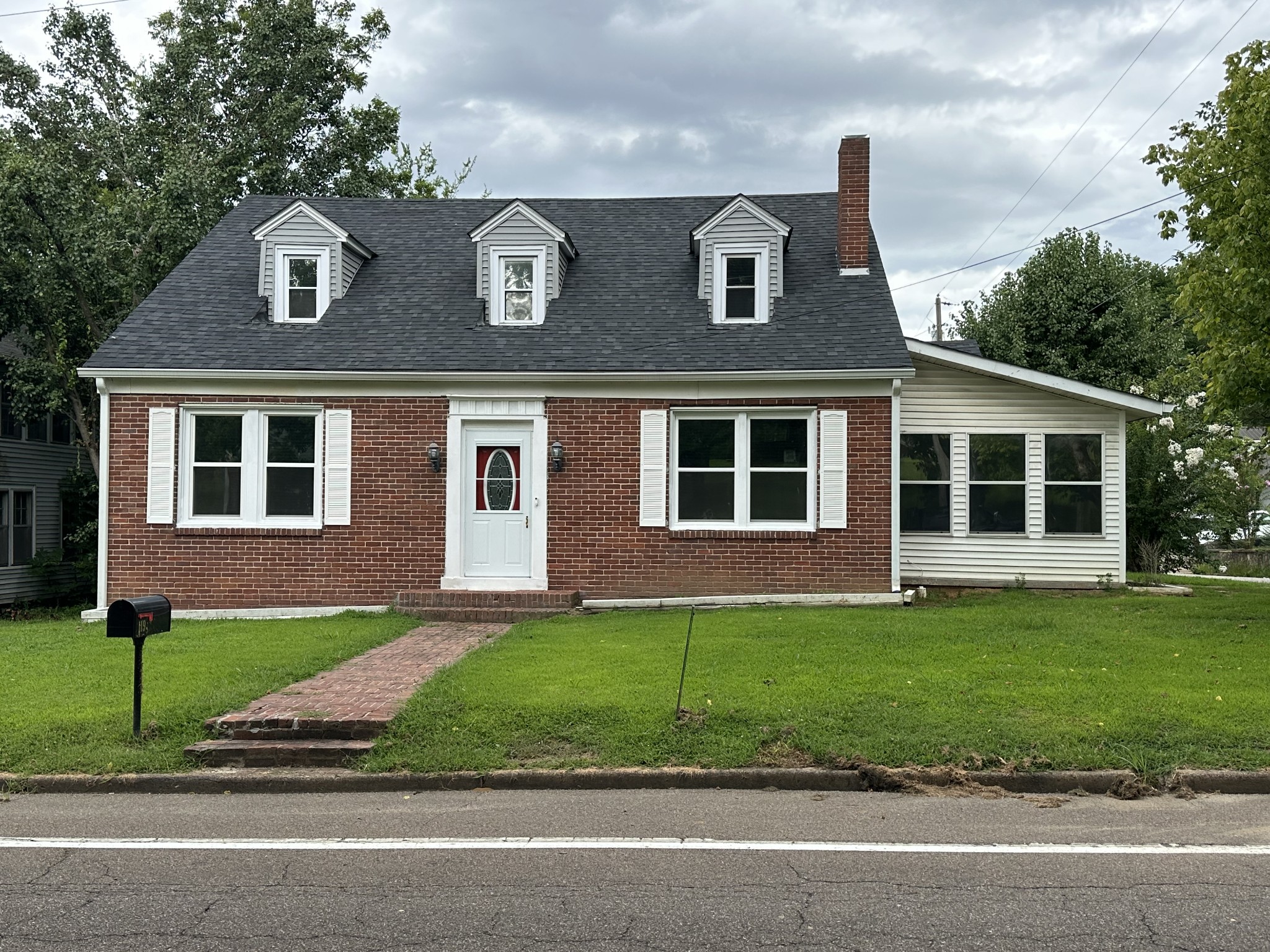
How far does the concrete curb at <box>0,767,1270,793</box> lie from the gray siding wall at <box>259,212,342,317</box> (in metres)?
10.5

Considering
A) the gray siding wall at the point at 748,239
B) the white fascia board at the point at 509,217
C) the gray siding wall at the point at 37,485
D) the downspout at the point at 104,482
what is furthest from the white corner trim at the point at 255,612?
the gray siding wall at the point at 37,485

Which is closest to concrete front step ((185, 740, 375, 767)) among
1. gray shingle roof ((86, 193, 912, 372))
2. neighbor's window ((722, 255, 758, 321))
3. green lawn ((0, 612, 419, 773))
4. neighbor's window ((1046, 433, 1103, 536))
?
green lawn ((0, 612, 419, 773))

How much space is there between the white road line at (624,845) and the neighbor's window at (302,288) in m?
11.3

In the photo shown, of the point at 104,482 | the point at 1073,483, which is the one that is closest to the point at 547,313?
the point at 104,482

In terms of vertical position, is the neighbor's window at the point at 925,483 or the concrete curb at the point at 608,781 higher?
the neighbor's window at the point at 925,483

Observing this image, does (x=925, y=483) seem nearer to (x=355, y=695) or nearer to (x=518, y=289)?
(x=518, y=289)

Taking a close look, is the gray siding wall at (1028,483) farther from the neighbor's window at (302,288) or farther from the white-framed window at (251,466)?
the neighbor's window at (302,288)

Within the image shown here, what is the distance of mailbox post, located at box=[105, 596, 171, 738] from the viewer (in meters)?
7.29

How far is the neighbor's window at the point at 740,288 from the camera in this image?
1570 cm

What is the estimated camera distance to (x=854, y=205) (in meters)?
16.2

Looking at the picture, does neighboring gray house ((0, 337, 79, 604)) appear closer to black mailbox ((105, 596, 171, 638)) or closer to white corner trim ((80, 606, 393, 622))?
white corner trim ((80, 606, 393, 622))

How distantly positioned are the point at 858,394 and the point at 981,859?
9.85m

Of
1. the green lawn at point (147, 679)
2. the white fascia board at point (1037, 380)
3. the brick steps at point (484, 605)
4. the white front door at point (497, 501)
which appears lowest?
the green lawn at point (147, 679)

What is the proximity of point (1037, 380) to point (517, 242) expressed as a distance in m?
8.14
